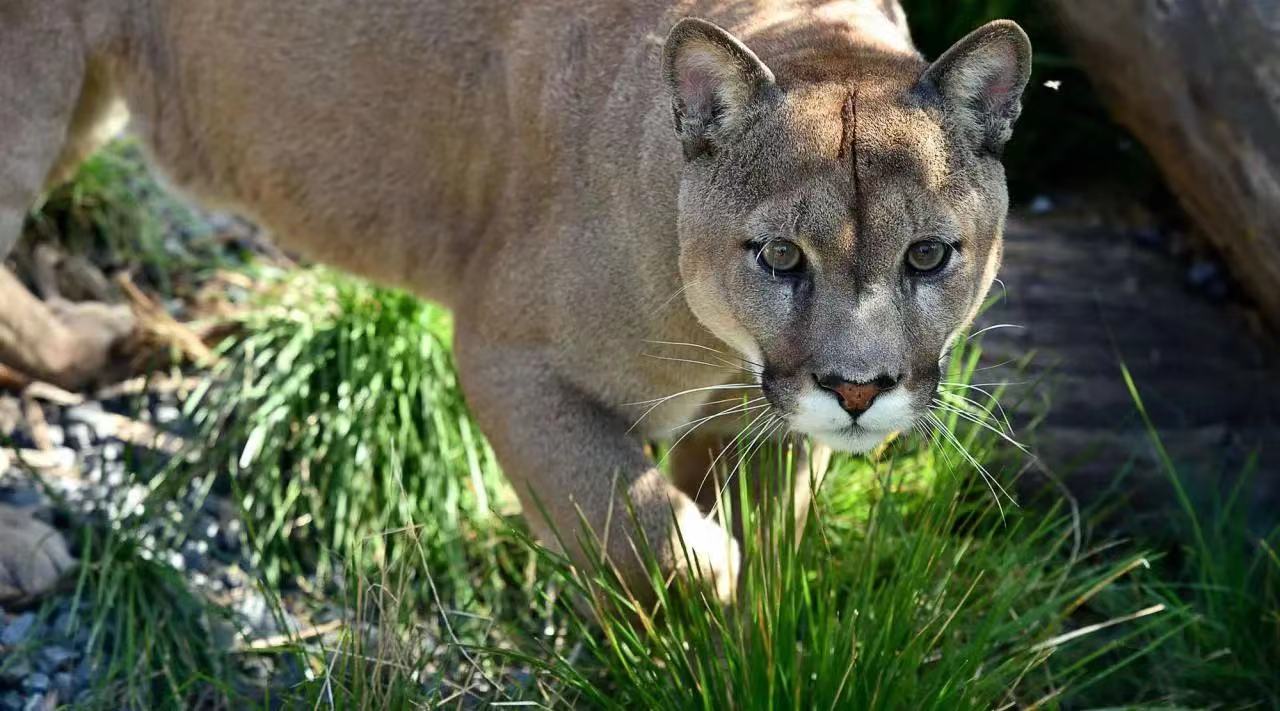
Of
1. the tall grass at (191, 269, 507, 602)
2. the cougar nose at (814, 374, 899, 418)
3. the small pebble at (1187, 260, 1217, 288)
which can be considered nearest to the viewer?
the cougar nose at (814, 374, 899, 418)

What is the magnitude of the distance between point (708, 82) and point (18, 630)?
2443mm

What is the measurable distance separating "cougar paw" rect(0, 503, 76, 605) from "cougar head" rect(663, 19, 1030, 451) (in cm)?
213

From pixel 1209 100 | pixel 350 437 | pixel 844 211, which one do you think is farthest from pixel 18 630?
pixel 1209 100

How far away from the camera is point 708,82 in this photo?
3.46 m

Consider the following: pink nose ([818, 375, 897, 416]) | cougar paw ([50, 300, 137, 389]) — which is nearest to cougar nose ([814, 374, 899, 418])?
pink nose ([818, 375, 897, 416])

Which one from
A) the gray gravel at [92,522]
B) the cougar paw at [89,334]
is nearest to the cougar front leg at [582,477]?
the gray gravel at [92,522]

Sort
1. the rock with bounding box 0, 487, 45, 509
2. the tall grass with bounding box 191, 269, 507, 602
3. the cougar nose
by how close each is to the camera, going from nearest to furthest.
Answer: the cougar nose
the rock with bounding box 0, 487, 45, 509
the tall grass with bounding box 191, 269, 507, 602

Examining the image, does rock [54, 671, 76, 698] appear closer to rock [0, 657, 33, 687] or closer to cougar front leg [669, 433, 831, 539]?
rock [0, 657, 33, 687]

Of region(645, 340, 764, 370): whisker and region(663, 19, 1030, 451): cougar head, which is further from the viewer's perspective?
region(645, 340, 764, 370): whisker

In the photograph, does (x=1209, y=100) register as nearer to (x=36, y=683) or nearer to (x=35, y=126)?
(x=35, y=126)

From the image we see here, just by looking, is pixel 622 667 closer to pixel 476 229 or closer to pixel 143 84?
pixel 476 229

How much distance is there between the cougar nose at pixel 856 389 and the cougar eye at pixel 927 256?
288 mm

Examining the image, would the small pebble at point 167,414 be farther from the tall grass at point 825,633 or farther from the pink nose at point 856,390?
the pink nose at point 856,390

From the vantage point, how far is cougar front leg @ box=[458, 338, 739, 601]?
372 centimetres
